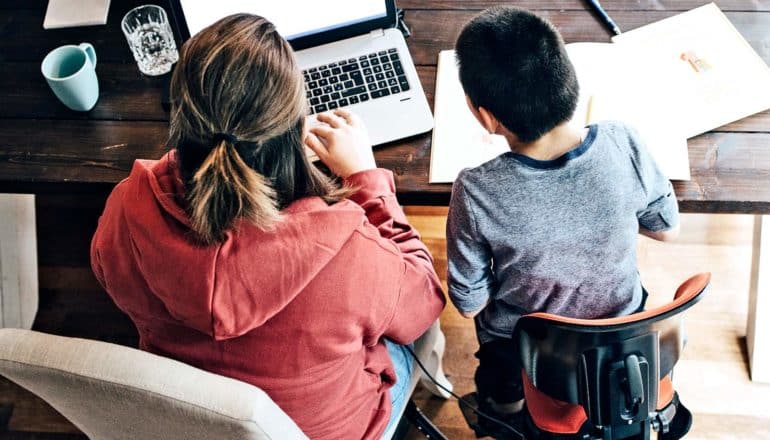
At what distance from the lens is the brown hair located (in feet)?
2.97

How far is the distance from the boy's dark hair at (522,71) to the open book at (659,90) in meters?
0.24

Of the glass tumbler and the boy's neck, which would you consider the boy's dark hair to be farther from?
the glass tumbler

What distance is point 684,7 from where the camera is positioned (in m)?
1.40

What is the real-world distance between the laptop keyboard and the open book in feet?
0.26

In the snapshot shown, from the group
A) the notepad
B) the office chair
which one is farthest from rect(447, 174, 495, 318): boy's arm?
the notepad

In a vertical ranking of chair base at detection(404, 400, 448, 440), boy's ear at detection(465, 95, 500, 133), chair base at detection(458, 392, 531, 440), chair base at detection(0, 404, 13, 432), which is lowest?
chair base at detection(458, 392, 531, 440)

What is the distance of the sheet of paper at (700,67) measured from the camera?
4.15 feet

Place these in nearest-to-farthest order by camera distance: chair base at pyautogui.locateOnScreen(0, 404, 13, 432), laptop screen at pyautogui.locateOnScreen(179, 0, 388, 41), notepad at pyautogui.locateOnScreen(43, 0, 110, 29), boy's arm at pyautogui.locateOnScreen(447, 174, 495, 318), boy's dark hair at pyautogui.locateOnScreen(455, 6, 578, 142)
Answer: boy's dark hair at pyautogui.locateOnScreen(455, 6, 578, 142) < boy's arm at pyautogui.locateOnScreen(447, 174, 495, 318) < laptop screen at pyautogui.locateOnScreen(179, 0, 388, 41) < notepad at pyautogui.locateOnScreen(43, 0, 110, 29) < chair base at pyautogui.locateOnScreen(0, 404, 13, 432)

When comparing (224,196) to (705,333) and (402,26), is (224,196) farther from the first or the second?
(705,333)

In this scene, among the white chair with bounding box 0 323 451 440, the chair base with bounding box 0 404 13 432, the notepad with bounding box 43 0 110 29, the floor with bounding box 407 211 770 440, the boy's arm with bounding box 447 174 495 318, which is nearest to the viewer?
the white chair with bounding box 0 323 451 440

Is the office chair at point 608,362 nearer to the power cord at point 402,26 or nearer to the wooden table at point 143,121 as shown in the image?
the wooden table at point 143,121

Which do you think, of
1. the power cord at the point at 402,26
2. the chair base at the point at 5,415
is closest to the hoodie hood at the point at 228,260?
the power cord at the point at 402,26

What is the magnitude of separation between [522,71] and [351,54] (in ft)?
1.51

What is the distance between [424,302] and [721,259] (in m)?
1.06
